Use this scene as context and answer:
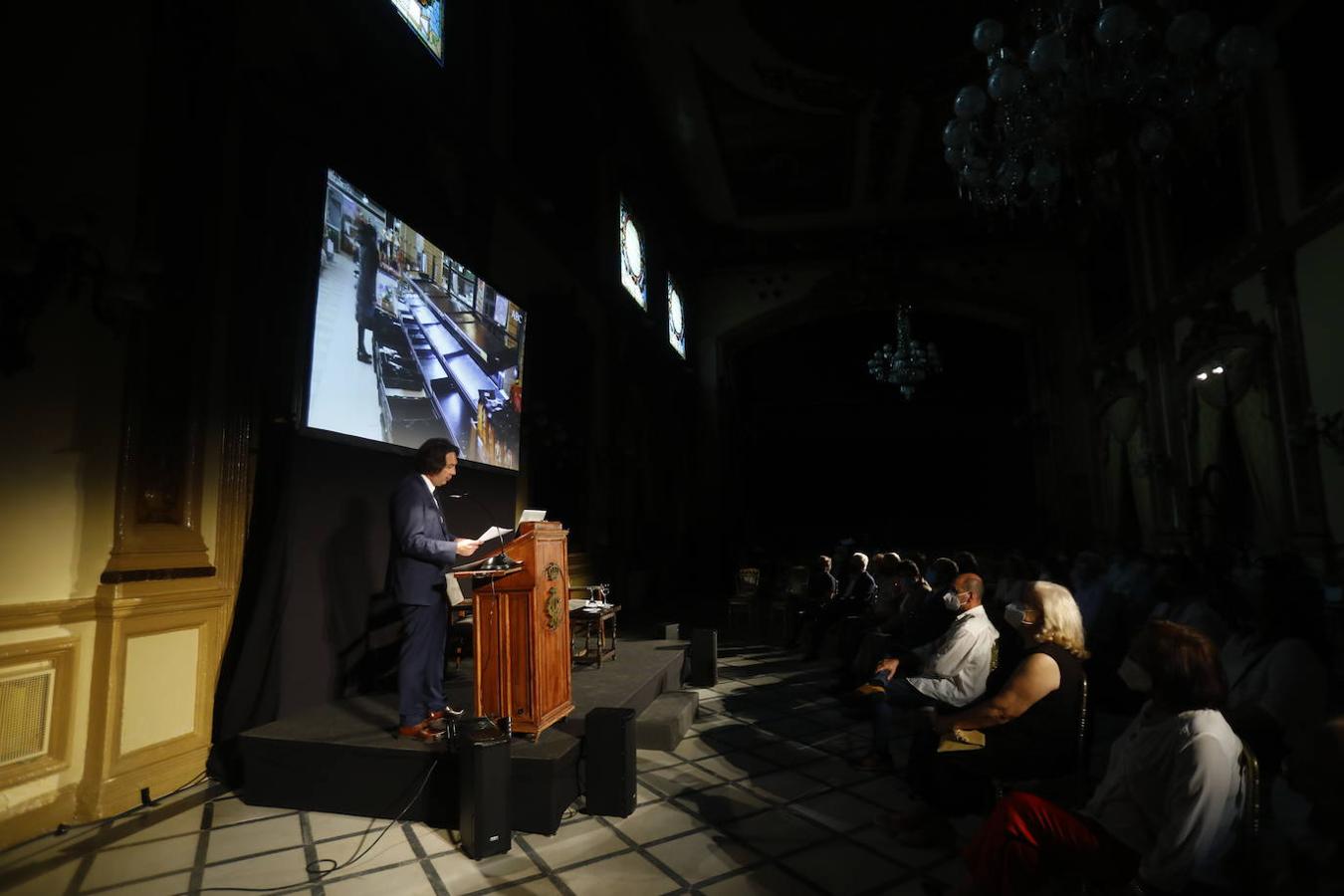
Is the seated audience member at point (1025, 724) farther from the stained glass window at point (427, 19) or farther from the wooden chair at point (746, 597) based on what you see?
the wooden chair at point (746, 597)

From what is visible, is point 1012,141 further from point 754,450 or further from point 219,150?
point 754,450

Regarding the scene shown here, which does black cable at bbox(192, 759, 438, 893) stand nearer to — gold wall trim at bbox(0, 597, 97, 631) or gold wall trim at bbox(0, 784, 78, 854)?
gold wall trim at bbox(0, 784, 78, 854)

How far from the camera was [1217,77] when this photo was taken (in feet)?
15.8

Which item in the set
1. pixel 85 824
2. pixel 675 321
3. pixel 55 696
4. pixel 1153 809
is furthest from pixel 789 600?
pixel 675 321

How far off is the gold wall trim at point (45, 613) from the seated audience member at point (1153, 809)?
3.66 metres

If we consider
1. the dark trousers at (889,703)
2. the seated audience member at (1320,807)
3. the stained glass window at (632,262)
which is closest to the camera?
the seated audience member at (1320,807)

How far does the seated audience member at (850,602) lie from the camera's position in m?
6.80

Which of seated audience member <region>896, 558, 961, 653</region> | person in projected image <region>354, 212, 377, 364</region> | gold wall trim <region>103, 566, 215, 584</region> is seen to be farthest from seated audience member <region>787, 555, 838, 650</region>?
gold wall trim <region>103, 566, 215, 584</region>

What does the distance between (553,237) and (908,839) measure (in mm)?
6868

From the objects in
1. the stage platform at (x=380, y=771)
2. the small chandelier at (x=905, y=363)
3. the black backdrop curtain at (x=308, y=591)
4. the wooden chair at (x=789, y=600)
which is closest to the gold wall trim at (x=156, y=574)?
the black backdrop curtain at (x=308, y=591)

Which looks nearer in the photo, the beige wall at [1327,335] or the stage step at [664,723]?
the stage step at [664,723]

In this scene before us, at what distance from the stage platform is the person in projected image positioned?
87.1 inches

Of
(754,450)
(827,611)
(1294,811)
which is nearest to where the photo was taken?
(1294,811)

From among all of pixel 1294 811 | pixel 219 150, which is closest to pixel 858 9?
pixel 219 150
